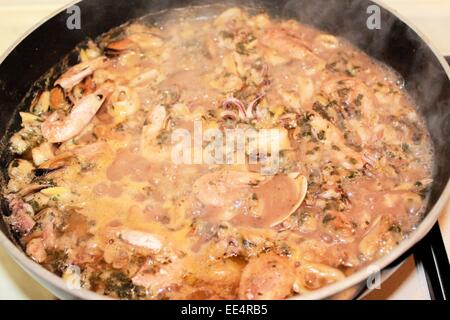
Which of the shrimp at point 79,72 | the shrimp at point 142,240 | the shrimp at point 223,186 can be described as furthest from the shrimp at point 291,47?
the shrimp at point 142,240

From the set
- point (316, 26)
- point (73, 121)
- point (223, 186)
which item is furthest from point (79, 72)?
point (316, 26)

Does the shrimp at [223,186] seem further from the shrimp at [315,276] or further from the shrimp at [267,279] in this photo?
the shrimp at [315,276]

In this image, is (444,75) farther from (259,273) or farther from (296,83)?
(259,273)

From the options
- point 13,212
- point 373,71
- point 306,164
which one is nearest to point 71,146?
point 13,212

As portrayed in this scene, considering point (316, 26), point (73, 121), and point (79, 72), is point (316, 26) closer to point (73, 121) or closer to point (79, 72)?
point (79, 72)

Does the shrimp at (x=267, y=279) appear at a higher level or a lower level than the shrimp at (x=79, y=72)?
lower

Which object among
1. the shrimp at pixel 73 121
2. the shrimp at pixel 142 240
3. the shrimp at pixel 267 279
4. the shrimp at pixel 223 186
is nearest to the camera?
the shrimp at pixel 267 279
